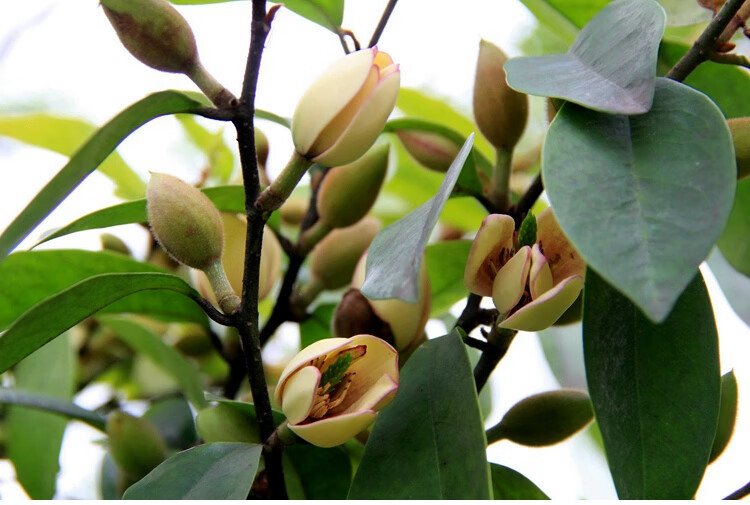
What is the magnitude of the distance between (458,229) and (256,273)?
51 centimetres

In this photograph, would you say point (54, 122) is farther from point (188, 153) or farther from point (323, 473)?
point (323, 473)

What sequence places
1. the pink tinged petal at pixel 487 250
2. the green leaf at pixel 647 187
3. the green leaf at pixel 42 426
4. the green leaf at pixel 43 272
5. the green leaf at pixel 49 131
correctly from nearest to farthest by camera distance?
the green leaf at pixel 647 187 → the pink tinged petal at pixel 487 250 → the green leaf at pixel 43 272 → the green leaf at pixel 42 426 → the green leaf at pixel 49 131

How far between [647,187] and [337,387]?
19 cm

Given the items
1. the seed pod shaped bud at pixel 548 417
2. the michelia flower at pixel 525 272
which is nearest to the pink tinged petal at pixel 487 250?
the michelia flower at pixel 525 272

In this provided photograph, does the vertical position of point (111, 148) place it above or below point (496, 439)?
above

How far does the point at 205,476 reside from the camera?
0.40 metres

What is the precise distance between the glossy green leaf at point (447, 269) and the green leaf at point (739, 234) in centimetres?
20

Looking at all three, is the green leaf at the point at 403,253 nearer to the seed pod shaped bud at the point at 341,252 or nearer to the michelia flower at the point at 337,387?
the michelia flower at the point at 337,387

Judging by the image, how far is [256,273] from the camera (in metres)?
0.40

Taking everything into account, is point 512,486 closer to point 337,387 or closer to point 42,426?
point 337,387

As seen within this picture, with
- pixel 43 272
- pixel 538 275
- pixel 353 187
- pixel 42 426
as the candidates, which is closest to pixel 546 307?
pixel 538 275

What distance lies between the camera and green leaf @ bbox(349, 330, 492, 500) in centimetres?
36

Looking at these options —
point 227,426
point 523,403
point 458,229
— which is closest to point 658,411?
point 523,403

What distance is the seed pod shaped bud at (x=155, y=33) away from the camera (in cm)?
41
